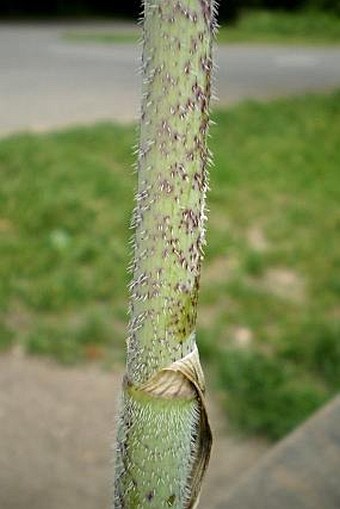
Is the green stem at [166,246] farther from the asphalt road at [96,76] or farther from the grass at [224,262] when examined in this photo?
the asphalt road at [96,76]

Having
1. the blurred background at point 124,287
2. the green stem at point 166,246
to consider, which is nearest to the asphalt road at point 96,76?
the blurred background at point 124,287

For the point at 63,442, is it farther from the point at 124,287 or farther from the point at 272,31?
the point at 272,31

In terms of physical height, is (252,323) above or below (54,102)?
above

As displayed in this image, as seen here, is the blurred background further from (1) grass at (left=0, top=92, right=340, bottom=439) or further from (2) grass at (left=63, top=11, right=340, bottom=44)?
(2) grass at (left=63, top=11, right=340, bottom=44)

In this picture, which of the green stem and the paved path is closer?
the green stem

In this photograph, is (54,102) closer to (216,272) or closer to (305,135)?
(305,135)

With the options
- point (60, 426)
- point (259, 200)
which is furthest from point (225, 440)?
point (259, 200)

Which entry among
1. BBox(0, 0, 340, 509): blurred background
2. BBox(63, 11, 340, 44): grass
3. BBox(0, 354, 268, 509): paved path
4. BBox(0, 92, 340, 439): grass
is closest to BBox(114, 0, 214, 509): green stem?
BBox(0, 0, 340, 509): blurred background
